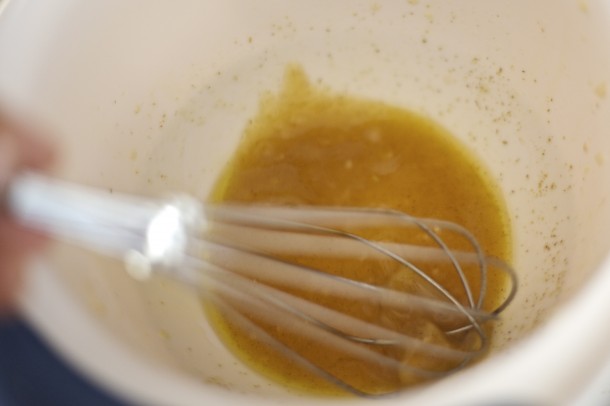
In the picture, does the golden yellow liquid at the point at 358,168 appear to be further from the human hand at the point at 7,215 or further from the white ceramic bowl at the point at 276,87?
the human hand at the point at 7,215

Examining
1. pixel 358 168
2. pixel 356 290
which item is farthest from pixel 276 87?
pixel 356 290

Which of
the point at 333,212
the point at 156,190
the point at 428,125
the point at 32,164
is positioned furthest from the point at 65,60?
the point at 428,125

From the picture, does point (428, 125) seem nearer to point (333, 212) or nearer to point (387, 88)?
point (387, 88)

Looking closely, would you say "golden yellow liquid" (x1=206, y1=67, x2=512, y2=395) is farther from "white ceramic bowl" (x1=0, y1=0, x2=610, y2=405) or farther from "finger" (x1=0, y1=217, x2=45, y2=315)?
"finger" (x1=0, y1=217, x2=45, y2=315)

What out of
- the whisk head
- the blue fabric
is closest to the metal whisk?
the whisk head

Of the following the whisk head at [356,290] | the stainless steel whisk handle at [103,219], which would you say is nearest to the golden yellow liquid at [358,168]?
the whisk head at [356,290]

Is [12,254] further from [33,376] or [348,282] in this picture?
[348,282]

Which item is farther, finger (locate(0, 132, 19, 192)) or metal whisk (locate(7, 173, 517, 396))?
metal whisk (locate(7, 173, 517, 396))

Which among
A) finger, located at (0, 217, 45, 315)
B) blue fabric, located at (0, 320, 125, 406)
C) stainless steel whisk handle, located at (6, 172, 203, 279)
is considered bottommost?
blue fabric, located at (0, 320, 125, 406)
